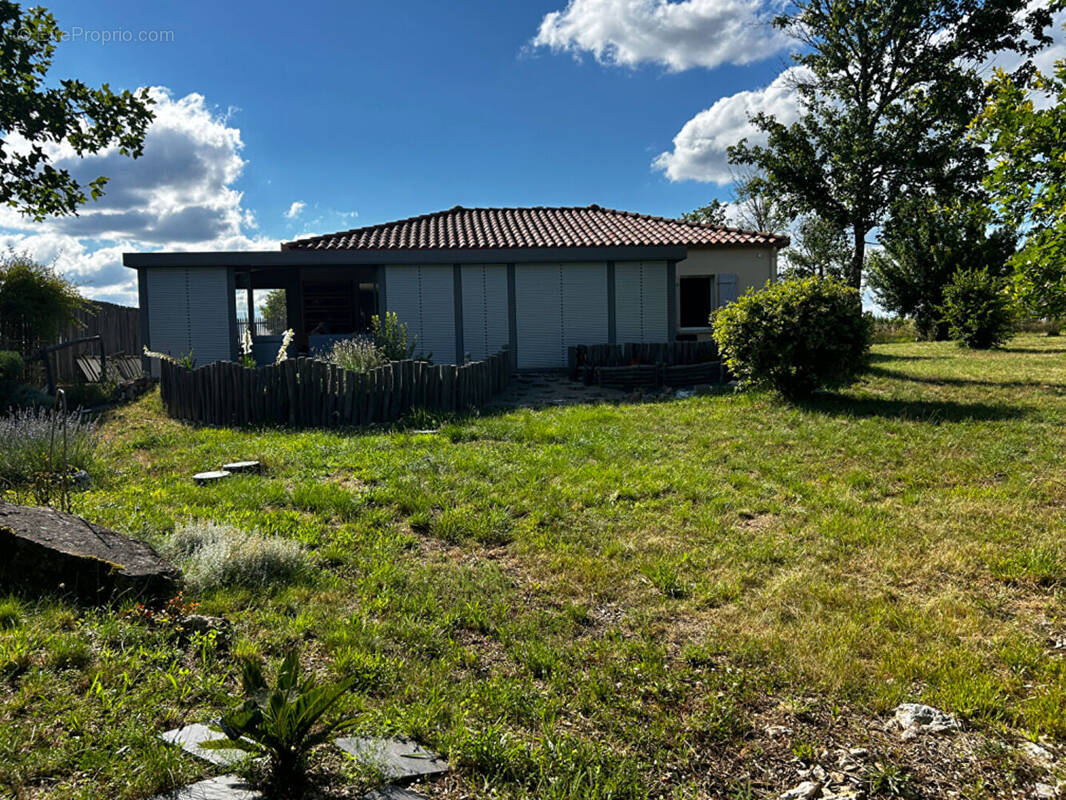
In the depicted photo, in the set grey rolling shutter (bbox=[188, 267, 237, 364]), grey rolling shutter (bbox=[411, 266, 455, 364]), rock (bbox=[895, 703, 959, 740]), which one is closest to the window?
grey rolling shutter (bbox=[411, 266, 455, 364])

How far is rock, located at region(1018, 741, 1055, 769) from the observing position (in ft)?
7.83

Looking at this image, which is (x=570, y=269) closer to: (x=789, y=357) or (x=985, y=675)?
(x=789, y=357)

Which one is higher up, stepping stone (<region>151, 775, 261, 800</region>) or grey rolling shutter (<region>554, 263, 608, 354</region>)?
grey rolling shutter (<region>554, 263, 608, 354</region>)

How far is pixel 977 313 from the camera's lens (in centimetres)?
1803

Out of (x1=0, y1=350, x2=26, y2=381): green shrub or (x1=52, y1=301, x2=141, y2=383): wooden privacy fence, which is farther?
(x1=52, y1=301, x2=141, y2=383): wooden privacy fence

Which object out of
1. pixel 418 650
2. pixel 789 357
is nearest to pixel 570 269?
pixel 789 357

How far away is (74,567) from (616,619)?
10.0 feet

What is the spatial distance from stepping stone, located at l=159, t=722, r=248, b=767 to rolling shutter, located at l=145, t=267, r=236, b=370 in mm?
13842

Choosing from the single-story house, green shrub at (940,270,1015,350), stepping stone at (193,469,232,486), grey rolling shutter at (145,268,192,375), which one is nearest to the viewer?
stepping stone at (193,469,232,486)

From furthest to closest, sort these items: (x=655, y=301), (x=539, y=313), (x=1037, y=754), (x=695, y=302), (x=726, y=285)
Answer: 1. (x=695, y=302)
2. (x=726, y=285)
3. (x=655, y=301)
4. (x=539, y=313)
5. (x=1037, y=754)

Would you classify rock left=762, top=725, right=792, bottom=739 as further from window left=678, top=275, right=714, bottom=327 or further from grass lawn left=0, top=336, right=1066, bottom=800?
window left=678, top=275, right=714, bottom=327

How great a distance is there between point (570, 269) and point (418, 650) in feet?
44.6

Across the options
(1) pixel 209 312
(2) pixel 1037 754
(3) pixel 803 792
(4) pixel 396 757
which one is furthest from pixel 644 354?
(4) pixel 396 757

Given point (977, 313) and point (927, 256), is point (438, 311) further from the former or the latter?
point (927, 256)
